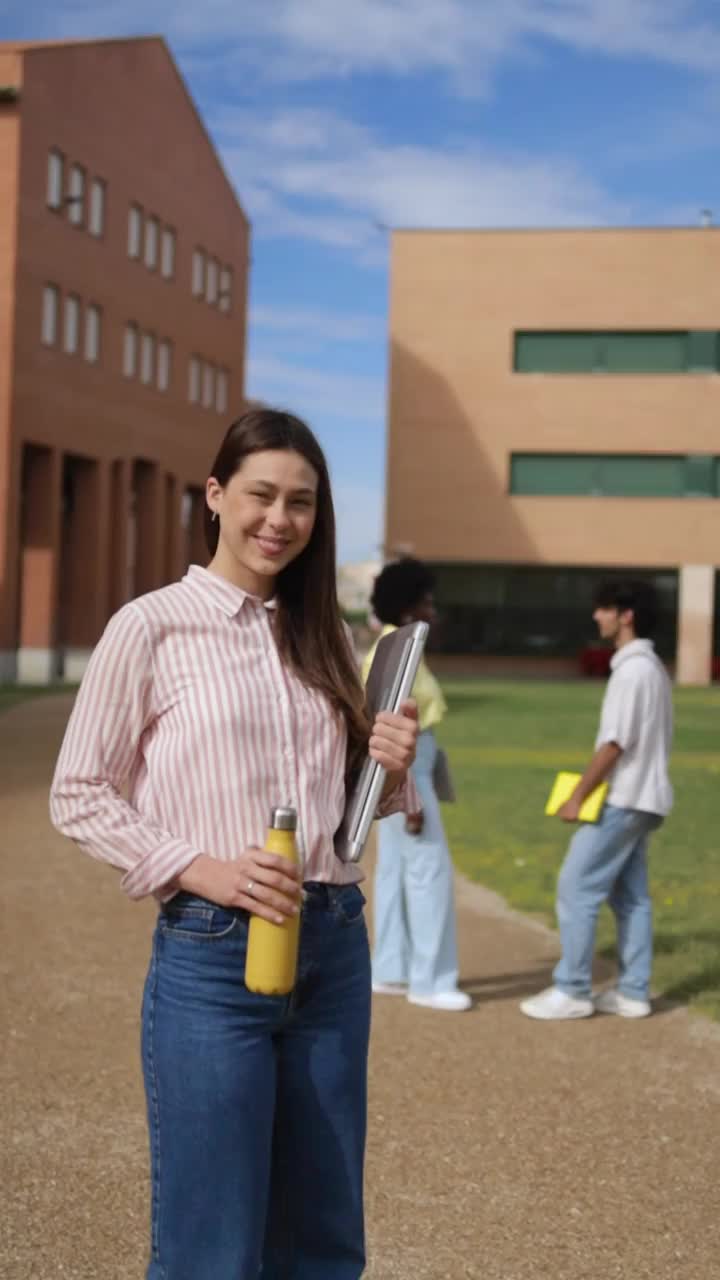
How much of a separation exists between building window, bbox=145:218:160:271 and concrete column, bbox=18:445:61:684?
7.87 metres

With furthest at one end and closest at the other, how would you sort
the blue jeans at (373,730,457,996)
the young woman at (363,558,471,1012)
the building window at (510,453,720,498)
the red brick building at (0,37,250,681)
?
the building window at (510,453,720,498) < the red brick building at (0,37,250,681) < the blue jeans at (373,730,457,996) < the young woman at (363,558,471,1012)

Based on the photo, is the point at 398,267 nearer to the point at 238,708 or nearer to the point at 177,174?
the point at 177,174

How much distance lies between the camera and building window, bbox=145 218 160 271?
152 feet

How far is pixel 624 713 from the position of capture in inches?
307

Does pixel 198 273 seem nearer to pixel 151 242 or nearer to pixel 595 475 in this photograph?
pixel 151 242

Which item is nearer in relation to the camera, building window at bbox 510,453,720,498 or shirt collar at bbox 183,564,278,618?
shirt collar at bbox 183,564,278,618

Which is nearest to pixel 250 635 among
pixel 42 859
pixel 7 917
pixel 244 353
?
pixel 7 917

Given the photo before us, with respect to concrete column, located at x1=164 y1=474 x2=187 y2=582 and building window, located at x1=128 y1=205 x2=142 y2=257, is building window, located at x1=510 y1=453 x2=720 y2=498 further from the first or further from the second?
building window, located at x1=128 y1=205 x2=142 y2=257

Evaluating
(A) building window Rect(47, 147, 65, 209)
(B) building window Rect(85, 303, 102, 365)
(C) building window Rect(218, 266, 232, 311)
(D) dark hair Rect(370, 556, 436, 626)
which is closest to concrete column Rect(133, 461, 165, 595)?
(B) building window Rect(85, 303, 102, 365)

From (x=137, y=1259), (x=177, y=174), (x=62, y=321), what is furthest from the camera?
(x=177, y=174)

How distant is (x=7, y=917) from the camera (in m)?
10.4

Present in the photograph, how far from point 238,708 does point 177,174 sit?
47069 mm

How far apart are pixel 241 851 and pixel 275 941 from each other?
0.20 m

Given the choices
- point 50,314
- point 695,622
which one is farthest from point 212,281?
point 695,622
